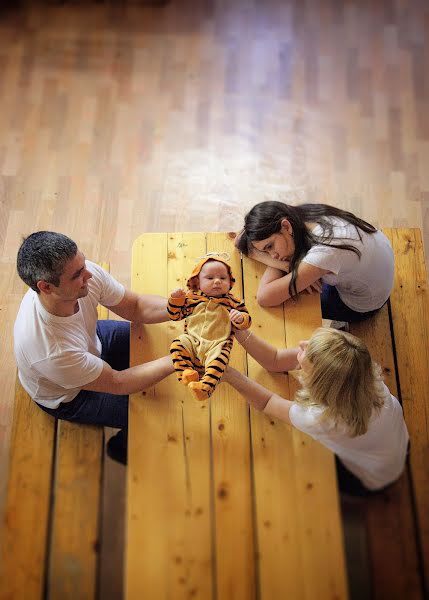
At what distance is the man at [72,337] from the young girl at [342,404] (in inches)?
13.7

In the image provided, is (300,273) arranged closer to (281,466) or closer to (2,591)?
(281,466)

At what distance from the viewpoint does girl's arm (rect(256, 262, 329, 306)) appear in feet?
7.58

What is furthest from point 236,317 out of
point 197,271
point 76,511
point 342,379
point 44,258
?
point 76,511

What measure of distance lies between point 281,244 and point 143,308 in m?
0.57

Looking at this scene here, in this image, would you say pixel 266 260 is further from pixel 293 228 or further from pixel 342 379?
pixel 342 379

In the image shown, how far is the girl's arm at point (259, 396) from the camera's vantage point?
2.09 m

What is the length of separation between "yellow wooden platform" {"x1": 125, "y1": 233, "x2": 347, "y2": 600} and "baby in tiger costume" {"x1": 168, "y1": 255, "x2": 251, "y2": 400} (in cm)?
20

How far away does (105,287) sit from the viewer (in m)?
2.29

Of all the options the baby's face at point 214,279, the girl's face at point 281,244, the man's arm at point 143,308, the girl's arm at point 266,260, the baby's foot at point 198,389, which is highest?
the girl's face at point 281,244

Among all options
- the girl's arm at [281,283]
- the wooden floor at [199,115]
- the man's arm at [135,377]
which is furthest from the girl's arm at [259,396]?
the wooden floor at [199,115]

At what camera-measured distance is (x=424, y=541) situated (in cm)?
215

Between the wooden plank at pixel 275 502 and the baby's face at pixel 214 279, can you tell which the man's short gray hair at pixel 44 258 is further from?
the wooden plank at pixel 275 502

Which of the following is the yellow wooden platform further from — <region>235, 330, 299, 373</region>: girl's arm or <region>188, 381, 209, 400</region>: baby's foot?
<region>188, 381, 209, 400</region>: baby's foot

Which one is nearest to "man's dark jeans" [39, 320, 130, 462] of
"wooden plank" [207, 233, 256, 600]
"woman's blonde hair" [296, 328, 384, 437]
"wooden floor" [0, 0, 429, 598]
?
"wooden plank" [207, 233, 256, 600]
